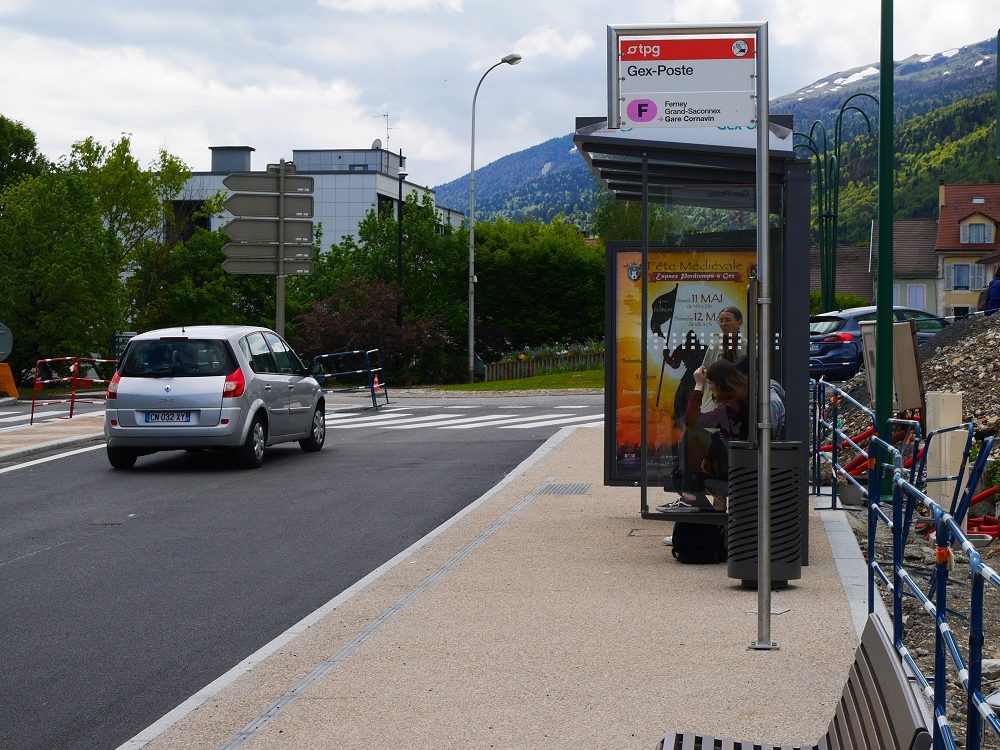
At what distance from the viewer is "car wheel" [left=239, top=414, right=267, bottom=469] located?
54.0 feet

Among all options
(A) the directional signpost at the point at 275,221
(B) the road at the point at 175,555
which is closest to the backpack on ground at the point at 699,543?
(B) the road at the point at 175,555

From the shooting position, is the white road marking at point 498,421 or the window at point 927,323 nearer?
the white road marking at point 498,421

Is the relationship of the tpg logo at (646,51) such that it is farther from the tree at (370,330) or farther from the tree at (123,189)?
the tree at (123,189)

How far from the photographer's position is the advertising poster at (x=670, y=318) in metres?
10.4

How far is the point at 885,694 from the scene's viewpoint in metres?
3.37

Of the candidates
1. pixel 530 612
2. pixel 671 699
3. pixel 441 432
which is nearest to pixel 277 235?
pixel 441 432

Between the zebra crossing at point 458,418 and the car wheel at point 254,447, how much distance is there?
20.3 ft

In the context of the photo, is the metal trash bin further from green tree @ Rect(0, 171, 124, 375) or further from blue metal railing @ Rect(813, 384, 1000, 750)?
green tree @ Rect(0, 171, 124, 375)

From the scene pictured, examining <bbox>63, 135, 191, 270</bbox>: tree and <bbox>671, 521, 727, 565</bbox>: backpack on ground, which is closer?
<bbox>671, 521, 727, 565</bbox>: backpack on ground

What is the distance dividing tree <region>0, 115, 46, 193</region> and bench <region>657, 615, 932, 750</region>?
64.6 metres

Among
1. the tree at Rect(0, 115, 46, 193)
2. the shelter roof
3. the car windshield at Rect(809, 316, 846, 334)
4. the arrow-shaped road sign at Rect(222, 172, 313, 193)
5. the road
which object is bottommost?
the road

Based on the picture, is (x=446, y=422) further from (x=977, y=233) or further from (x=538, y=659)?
(x=977, y=233)

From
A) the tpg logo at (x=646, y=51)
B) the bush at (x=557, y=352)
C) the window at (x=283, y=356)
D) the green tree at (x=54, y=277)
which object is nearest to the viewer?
the tpg logo at (x=646, y=51)

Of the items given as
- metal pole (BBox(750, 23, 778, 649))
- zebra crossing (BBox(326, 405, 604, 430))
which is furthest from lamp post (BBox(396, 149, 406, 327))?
metal pole (BBox(750, 23, 778, 649))
